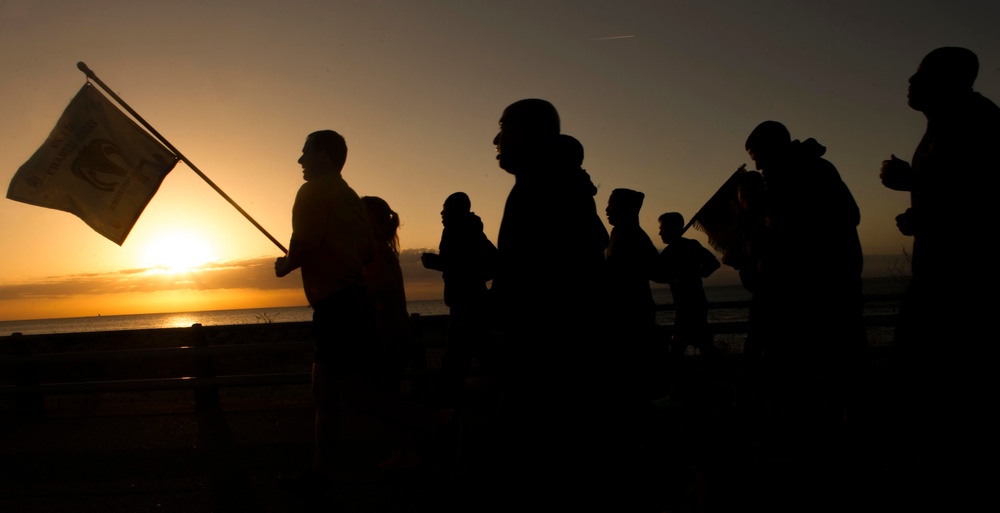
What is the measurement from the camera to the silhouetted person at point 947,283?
9.39ft

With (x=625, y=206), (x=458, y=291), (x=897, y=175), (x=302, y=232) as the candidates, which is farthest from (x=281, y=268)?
(x=897, y=175)

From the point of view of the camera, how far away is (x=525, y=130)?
250cm

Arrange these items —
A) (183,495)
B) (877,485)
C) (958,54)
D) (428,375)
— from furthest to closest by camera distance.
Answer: (428,375) → (183,495) → (877,485) → (958,54)

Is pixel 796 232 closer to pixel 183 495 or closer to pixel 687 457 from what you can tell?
pixel 687 457

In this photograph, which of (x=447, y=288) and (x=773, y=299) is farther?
(x=447, y=288)

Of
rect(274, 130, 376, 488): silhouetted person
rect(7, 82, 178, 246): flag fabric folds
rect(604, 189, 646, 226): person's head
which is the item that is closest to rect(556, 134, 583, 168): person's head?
rect(274, 130, 376, 488): silhouetted person

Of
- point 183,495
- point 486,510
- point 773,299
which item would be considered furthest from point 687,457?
point 183,495

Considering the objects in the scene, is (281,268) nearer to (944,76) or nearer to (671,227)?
(944,76)

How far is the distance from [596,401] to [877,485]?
7.41ft

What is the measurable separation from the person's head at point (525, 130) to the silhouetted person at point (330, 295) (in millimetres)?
1879

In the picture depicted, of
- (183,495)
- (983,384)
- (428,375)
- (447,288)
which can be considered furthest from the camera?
(428,375)

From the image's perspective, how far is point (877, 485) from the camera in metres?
3.72

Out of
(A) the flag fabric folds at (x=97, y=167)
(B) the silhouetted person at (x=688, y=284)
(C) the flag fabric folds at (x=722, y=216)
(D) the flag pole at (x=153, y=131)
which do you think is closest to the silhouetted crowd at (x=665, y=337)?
(C) the flag fabric folds at (x=722, y=216)

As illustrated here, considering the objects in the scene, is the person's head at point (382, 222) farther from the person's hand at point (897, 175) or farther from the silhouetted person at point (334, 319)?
the person's hand at point (897, 175)
